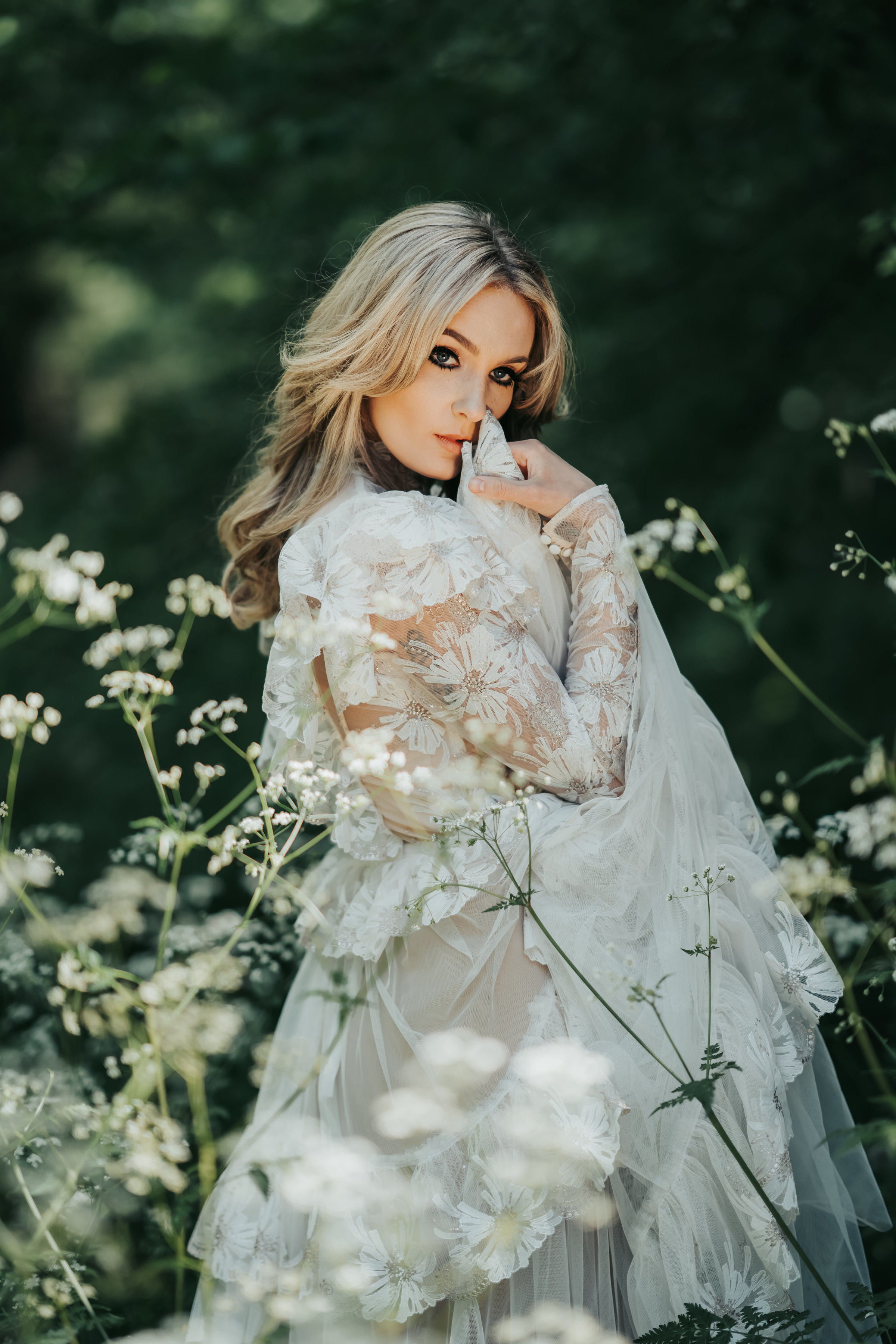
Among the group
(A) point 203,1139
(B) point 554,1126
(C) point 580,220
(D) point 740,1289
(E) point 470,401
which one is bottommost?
(D) point 740,1289

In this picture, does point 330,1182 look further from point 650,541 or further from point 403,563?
point 650,541

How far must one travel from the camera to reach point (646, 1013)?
1.66 m

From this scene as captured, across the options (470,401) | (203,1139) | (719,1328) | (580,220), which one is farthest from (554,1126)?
(580,220)

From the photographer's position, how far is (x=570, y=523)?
78.3 inches

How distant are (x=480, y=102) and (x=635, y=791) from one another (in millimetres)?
2820

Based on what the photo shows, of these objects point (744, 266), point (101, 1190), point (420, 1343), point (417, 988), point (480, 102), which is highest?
point (480, 102)

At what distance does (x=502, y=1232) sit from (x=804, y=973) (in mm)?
641

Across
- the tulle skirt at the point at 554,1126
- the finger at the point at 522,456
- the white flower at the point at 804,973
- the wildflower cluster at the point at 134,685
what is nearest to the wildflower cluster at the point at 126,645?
the wildflower cluster at the point at 134,685

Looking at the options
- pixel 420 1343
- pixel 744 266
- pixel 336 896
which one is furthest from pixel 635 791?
pixel 744 266

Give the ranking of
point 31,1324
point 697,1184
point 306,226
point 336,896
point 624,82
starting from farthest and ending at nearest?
point 306,226, point 624,82, point 336,896, point 697,1184, point 31,1324

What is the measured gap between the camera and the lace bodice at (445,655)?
182 cm

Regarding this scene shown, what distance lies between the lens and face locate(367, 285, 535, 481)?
2037 mm

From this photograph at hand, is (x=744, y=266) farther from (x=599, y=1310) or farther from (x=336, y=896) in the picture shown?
(x=599, y=1310)

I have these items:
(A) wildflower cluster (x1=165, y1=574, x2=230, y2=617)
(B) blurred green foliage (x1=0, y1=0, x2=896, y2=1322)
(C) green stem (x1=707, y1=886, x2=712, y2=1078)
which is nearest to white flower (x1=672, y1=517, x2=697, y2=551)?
(C) green stem (x1=707, y1=886, x2=712, y2=1078)
